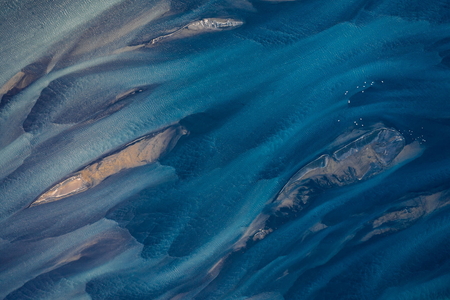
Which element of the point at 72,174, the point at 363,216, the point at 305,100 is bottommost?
the point at 363,216

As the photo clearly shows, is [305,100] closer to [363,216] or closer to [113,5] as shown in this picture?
[363,216]

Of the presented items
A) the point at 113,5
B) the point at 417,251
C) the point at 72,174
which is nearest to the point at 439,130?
the point at 417,251

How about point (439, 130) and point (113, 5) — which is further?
point (439, 130)

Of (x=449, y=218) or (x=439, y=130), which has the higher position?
(x=439, y=130)

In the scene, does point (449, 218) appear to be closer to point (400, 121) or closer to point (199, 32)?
point (400, 121)
